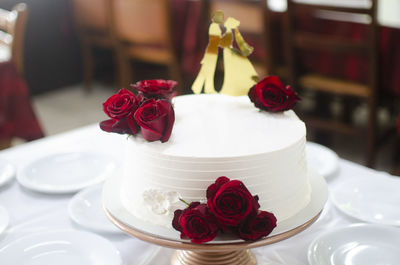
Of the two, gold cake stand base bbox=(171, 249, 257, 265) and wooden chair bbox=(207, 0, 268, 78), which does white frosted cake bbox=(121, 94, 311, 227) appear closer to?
gold cake stand base bbox=(171, 249, 257, 265)

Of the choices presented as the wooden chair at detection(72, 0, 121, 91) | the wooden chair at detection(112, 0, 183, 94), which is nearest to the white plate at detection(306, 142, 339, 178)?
the wooden chair at detection(112, 0, 183, 94)

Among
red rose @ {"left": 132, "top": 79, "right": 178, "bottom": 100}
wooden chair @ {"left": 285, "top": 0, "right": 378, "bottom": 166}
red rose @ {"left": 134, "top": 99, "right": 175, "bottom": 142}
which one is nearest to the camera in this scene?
red rose @ {"left": 134, "top": 99, "right": 175, "bottom": 142}

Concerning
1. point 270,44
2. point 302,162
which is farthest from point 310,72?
point 302,162

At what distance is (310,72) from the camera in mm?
3006

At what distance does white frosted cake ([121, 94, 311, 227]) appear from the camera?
93cm

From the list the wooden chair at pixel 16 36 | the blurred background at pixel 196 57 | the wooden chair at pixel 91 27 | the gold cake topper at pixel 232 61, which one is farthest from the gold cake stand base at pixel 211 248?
the wooden chair at pixel 91 27

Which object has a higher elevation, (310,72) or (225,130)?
(225,130)

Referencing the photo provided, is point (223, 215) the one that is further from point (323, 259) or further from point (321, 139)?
point (321, 139)

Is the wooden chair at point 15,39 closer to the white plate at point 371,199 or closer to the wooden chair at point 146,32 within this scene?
the wooden chair at point 146,32

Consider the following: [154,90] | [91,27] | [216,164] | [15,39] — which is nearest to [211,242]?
[216,164]

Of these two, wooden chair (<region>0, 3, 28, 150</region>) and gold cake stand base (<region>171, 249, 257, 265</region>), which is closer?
gold cake stand base (<region>171, 249, 257, 265</region>)

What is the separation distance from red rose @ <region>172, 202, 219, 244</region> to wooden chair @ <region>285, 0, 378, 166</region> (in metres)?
1.82

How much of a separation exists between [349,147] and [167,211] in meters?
2.58

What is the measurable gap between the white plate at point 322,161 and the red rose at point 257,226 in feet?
1.73
